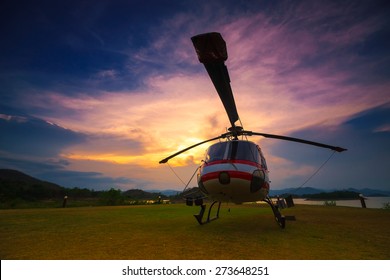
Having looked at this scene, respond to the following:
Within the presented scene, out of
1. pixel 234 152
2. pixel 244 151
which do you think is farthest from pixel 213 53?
pixel 244 151

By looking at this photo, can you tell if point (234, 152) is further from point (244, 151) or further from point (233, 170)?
point (233, 170)

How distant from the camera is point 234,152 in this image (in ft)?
25.3

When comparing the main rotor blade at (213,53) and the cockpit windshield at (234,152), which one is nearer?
the main rotor blade at (213,53)

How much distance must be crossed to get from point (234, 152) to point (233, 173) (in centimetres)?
95

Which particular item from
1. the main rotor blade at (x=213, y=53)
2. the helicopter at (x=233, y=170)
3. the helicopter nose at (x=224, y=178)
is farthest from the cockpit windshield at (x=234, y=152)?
the main rotor blade at (x=213, y=53)

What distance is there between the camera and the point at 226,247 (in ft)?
19.6

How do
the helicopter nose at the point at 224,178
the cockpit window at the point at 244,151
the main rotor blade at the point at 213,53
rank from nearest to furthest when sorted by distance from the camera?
the main rotor blade at the point at 213,53 < the helicopter nose at the point at 224,178 < the cockpit window at the point at 244,151

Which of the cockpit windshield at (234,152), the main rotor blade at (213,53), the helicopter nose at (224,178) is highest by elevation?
the main rotor blade at (213,53)

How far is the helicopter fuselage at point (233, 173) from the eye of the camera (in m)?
7.14

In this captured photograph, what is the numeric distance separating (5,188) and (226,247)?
181 ft

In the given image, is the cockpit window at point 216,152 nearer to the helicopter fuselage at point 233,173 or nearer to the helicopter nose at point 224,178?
the helicopter fuselage at point 233,173

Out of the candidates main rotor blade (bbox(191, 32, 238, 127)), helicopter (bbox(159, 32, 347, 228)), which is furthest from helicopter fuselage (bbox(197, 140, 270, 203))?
main rotor blade (bbox(191, 32, 238, 127))

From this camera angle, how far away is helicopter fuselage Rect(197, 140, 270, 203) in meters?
7.14
